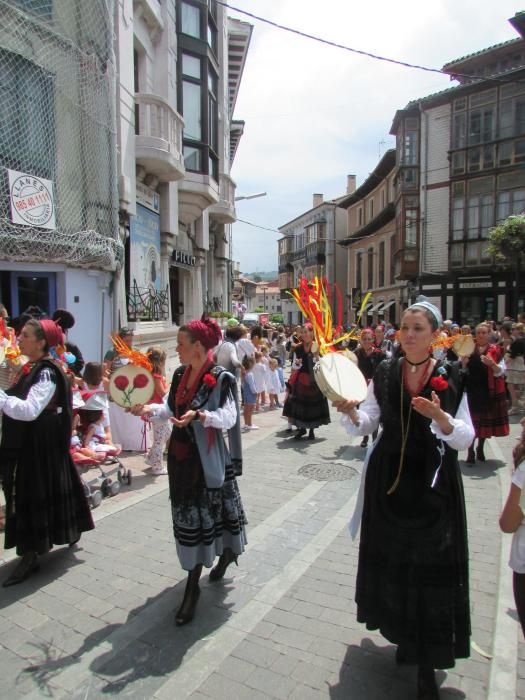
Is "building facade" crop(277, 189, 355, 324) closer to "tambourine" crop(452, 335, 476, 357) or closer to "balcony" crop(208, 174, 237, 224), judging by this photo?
"balcony" crop(208, 174, 237, 224)

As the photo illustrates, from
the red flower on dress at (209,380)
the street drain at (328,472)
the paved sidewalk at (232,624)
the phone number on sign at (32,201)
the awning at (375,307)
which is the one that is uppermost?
the phone number on sign at (32,201)

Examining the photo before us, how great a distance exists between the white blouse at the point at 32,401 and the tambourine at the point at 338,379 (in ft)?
6.46

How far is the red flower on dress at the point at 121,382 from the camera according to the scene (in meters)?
3.57

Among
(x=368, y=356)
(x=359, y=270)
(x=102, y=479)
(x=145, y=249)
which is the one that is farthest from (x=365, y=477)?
(x=359, y=270)

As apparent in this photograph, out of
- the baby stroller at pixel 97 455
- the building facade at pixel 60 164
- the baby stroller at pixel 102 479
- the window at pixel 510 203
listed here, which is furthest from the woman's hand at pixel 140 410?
the window at pixel 510 203

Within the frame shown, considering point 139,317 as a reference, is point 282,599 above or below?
below

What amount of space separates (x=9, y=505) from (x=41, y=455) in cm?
45

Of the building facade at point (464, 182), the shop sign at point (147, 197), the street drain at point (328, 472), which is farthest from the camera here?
the building facade at point (464, 182)

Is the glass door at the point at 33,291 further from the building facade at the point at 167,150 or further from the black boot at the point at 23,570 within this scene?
the black boot at the point at 23,570

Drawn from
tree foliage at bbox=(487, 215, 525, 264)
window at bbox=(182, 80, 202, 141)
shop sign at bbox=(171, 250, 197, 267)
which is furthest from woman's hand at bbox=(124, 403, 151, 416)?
tree foliage at bbox=(487, 215, 525, 264)

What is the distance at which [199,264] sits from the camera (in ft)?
57.3

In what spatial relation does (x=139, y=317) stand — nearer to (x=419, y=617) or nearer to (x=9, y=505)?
(x=9, y=505)

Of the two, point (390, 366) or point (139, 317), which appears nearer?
point (390, 366)

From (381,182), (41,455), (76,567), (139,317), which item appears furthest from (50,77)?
(381,182)
